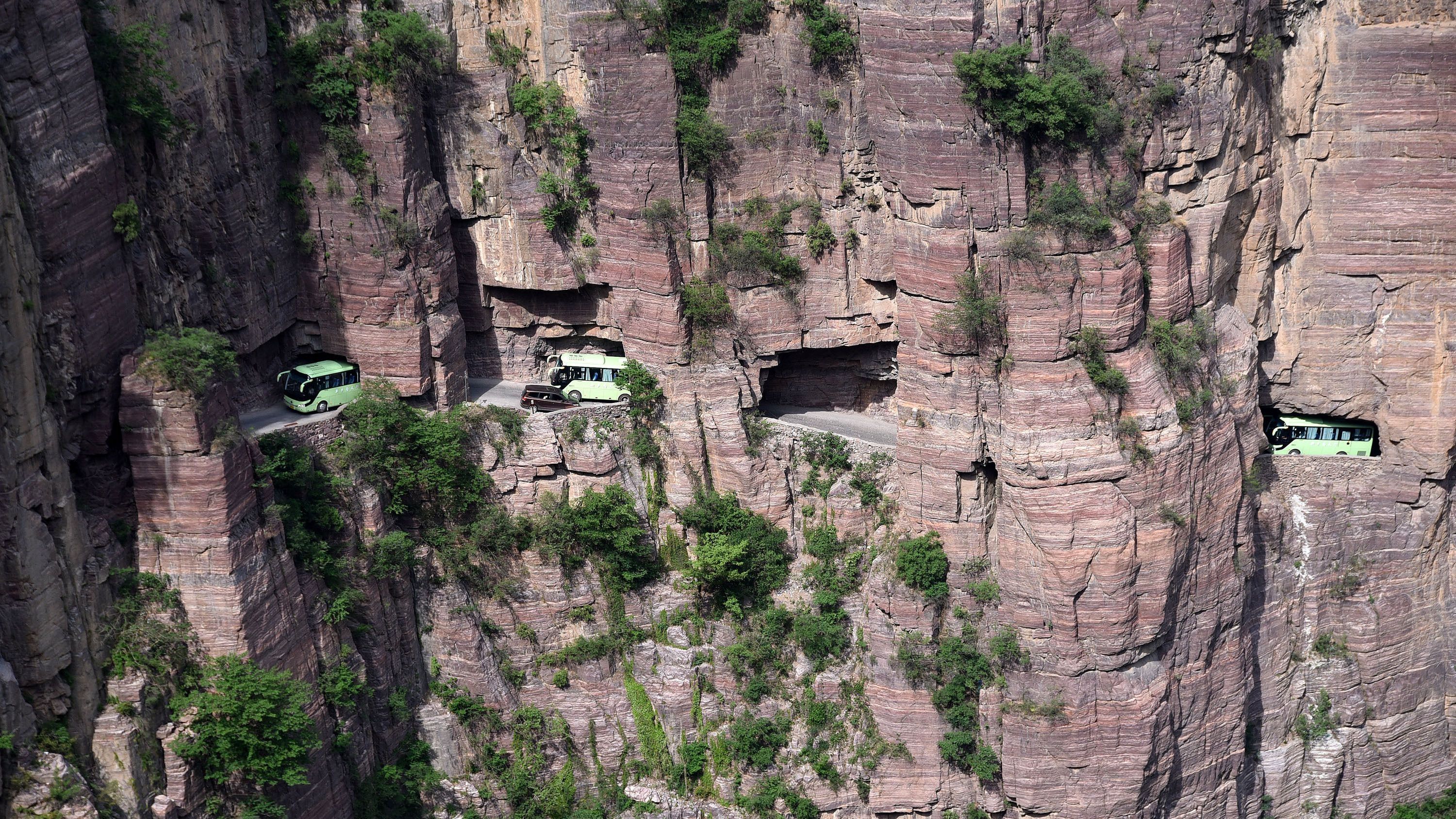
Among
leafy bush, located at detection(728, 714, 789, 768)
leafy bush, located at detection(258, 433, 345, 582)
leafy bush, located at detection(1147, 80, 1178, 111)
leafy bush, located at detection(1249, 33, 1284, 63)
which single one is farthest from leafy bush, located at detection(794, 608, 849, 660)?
leafy bush, located at detection(1249, 33, 1284, 63)

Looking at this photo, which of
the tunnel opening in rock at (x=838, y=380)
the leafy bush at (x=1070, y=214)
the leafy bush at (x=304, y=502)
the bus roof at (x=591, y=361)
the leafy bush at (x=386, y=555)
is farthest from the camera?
the tunnel opening in rock at (x=838, y=380)

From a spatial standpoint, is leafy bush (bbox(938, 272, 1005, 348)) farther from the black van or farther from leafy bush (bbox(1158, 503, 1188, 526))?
the black van

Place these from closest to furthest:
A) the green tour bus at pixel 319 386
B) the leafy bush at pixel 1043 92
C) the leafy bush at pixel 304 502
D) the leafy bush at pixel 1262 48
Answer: the leafy bush at pixel 1043 92 < the leafy bush at pixel 304 502 < the leafy bush at pixel 1262 48 < the green tour bus at pixel 319 386

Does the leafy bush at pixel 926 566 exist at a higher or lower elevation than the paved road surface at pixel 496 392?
lower

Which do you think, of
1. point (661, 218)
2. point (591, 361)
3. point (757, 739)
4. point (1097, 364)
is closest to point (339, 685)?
point (591, 361)

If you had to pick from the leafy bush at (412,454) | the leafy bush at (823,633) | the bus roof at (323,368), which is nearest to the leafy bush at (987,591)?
the leafy bush at (823,633)

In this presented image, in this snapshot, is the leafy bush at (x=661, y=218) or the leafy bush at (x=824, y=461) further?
the leafy bush at (x=824, y=461)

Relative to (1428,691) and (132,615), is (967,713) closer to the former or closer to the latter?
(1428,691)

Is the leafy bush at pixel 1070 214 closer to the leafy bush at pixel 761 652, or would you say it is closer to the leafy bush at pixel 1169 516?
the leafy bush at pixel 1169 516
